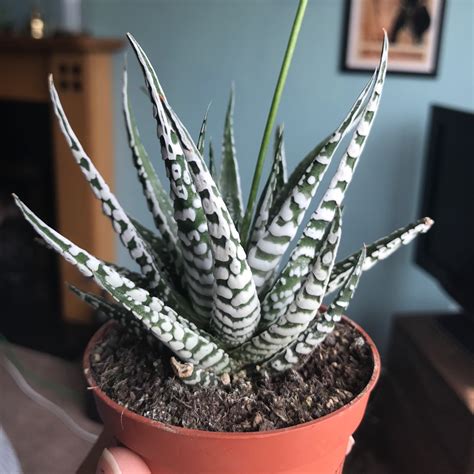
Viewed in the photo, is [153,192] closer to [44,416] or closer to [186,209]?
[186,209]

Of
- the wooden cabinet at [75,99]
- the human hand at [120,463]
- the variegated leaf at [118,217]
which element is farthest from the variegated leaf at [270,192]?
the wooden cabinet at [75,99]

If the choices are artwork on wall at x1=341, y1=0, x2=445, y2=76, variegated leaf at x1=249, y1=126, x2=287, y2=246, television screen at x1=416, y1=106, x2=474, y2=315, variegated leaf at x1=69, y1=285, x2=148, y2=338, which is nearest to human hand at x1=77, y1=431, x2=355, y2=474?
variegated leaf at x1=69, y1=285, x2=148, y2=338

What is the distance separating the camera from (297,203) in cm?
45

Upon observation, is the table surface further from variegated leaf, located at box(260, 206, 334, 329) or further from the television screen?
the television screen

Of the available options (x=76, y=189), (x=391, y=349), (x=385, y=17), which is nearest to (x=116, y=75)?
(x=76, y=189)

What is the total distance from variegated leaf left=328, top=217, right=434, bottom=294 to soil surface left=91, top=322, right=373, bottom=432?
0.08m

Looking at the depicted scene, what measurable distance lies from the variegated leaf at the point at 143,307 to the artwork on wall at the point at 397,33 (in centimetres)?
132

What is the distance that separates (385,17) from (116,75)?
888mm

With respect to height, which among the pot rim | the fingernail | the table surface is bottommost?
the table surface

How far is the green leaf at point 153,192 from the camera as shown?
0.59 metres

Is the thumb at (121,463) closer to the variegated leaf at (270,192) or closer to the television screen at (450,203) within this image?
the variegated leaf at (270,192)

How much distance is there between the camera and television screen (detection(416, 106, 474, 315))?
130 cm

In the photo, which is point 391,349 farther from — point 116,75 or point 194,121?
point 116,75

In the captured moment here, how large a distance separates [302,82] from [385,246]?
1.20 meters
